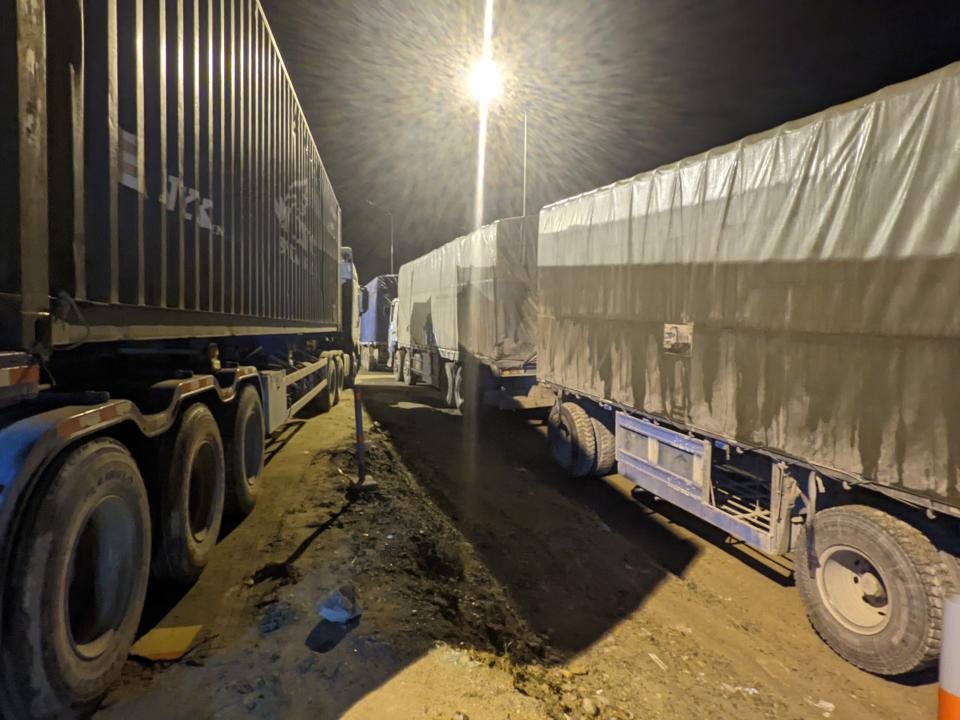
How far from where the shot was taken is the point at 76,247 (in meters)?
2.68

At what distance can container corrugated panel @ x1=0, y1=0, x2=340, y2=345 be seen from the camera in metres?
2.64

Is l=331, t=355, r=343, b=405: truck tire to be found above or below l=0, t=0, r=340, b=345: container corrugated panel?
below

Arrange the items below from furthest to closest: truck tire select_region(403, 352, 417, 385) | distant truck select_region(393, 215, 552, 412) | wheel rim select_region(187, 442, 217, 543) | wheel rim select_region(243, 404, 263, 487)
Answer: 1. truck tire select_region(403, 352, 417, 385)
2. distant truck select_region(393, 215, 552, 412)
3. wheel rim select_region(243, 404, 263, 487)
4. wheel rim select_region(187, 442, 217, 543)

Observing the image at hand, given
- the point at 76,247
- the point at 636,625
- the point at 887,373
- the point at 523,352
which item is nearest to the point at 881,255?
the point at 887,373

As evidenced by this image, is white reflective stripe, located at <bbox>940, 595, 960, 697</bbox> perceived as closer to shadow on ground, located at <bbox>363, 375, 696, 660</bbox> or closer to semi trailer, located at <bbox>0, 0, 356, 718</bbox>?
shadow on ground, located at <bbox>363, 375, 696, 660</bbox>

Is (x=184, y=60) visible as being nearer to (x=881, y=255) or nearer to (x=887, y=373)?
(x=881, y=255)

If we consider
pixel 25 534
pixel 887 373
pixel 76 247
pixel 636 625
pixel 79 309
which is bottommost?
pixel 636 625

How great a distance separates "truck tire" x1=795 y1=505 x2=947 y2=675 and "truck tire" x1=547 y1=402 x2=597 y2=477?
325 centimetres

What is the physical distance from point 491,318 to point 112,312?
7969 millimetres

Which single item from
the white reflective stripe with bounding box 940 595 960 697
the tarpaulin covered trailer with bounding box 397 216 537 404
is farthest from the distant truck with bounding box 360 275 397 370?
the white reflective stripe with bounding box 940 595 960 697

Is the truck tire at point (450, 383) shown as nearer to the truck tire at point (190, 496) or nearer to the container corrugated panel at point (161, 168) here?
the container corrugated panel at point (161, 168)

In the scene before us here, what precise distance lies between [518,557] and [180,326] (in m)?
3.29

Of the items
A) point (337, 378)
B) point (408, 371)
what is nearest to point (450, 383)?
point (337, 378)

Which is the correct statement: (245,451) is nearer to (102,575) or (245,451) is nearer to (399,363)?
(102,575)
